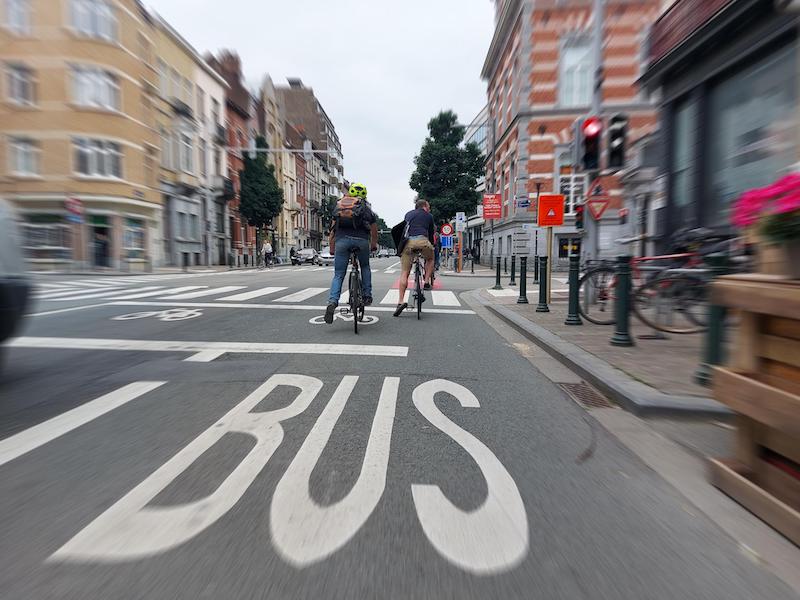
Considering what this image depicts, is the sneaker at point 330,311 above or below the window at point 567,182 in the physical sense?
below

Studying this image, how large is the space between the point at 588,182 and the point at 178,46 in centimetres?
3186

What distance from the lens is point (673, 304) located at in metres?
6.19

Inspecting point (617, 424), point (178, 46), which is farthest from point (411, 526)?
point (178, 46)

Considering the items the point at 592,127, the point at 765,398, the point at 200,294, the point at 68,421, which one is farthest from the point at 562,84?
the point at 68,421

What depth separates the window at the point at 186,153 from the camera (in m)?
32.7

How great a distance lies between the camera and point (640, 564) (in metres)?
1.86

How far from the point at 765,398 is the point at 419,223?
A: 631 cm

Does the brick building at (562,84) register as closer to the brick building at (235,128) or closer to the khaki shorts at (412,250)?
the khaki shorts at (412,250)

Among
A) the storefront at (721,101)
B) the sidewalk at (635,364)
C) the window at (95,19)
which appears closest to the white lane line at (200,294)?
the sidewalk at (635,364)

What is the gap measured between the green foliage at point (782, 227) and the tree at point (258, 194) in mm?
39754

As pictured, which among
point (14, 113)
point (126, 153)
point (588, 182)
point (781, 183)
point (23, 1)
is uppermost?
point (23, 1)

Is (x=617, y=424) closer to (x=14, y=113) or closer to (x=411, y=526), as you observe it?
(x=411, y=526)

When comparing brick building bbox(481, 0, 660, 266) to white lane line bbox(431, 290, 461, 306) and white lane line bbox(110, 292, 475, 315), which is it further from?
white lane line bbox(110, 292, 475, 315)

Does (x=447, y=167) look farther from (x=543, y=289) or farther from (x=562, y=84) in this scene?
(x=543, y=289)
